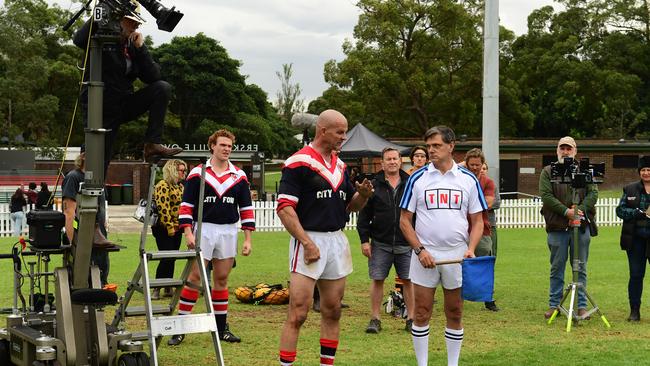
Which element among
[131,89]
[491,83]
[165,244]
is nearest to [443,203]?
[131,89]

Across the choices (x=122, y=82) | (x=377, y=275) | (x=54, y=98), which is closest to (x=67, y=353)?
(x=122, y=82)

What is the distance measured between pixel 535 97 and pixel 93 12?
207ft

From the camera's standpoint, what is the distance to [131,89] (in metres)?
7.55

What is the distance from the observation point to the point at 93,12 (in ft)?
22.8

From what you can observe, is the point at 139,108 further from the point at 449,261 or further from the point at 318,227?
the point at 449,261

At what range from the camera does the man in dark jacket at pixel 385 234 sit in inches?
423

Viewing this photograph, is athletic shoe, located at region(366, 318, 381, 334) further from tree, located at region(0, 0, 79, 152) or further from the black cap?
tree, located at region(0, 0, 79, 152)

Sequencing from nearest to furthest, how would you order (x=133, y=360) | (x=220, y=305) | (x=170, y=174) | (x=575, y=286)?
(x=133, y=360)
(x=220, y=305)
(x=575, y=286)
(x=170, y=174)

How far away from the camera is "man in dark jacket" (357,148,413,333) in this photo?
10.7 metres

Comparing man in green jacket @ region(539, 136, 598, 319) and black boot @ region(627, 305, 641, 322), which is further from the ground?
man in green jacket @ region(539, 136, 598, 319)

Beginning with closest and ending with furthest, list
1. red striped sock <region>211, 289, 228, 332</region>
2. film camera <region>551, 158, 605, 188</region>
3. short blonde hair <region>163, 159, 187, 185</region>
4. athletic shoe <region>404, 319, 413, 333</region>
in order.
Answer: red striped sock <region>211, 289, 228, 332</region>, athletic shoe <region>404, 319, 413, 333</region>, film camera <region>551, 158, 605, 188</region>, short blonde hair <region>163, 159, 187, 185</region>

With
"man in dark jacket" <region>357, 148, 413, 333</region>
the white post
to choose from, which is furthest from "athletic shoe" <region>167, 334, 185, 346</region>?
the white post

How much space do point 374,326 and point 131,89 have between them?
448 cm

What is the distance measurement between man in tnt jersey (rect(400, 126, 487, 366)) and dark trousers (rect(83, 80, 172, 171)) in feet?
7.69
